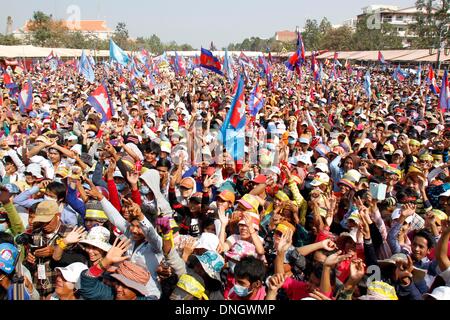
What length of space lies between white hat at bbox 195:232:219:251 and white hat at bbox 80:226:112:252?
0.66m

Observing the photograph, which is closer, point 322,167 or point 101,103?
point 322,167

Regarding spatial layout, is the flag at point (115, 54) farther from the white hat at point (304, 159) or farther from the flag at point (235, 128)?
the white hat at point (304, 159)

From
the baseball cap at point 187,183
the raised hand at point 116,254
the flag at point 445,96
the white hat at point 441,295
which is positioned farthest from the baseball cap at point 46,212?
the flag at point 445,96

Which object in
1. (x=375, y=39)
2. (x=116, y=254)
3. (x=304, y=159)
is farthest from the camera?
(x=375, y=39)

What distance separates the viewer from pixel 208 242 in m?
3.43

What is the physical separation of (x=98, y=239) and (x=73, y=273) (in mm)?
390

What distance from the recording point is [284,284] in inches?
118

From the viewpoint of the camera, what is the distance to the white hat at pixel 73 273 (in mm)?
2801

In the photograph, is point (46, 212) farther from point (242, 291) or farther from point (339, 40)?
point (339, 40)

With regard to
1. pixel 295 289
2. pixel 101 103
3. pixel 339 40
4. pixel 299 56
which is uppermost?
pixel 339 40

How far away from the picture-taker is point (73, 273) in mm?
2832

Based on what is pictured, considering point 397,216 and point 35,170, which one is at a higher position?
point 35,170

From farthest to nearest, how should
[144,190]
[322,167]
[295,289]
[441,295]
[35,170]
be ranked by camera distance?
[322,167]
[35,170]
[144,190]
[295,289]
[441,295]

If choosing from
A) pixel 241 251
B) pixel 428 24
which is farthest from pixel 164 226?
pixel 428 24
